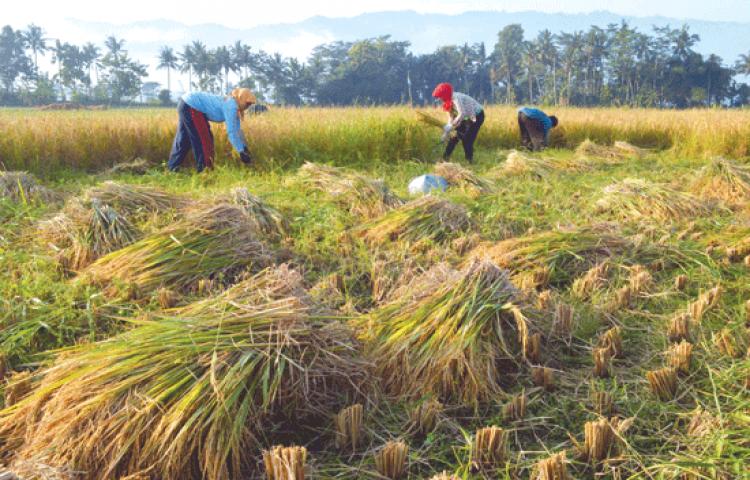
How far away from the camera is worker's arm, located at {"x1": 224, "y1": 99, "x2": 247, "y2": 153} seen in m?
6.03

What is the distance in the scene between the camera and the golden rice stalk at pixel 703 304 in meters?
2.66

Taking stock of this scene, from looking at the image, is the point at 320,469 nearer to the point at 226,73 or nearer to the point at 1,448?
the point at 1,448

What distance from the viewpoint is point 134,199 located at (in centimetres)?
410

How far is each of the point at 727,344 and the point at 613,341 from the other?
0.44 metres

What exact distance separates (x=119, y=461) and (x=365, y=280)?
188 centimetres

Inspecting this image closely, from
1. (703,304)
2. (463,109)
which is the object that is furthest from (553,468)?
(463,109)

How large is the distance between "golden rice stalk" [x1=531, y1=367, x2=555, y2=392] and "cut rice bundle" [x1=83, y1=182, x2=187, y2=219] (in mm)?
2869

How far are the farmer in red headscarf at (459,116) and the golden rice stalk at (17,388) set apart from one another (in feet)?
21.1

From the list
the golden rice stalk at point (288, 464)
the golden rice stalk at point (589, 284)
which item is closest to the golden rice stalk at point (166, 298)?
the golden rice stalk at point (288, 464)

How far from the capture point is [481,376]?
2.10m

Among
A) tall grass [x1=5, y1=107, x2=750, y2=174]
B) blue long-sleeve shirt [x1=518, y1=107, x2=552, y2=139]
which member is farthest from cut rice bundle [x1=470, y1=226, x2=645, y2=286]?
blue long-sleeve shirt [x1=518, y1=107, x2=552, y2=139]

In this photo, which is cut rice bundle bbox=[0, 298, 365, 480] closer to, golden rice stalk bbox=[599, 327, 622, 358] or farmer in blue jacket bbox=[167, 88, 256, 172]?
golden rice stalk bbox=[599, 327, 622, 358]

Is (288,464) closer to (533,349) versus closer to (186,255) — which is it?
(533,349)

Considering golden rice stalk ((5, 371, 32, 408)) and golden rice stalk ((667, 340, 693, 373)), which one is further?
golden rice stalk ((667, 340, 693, 373))
